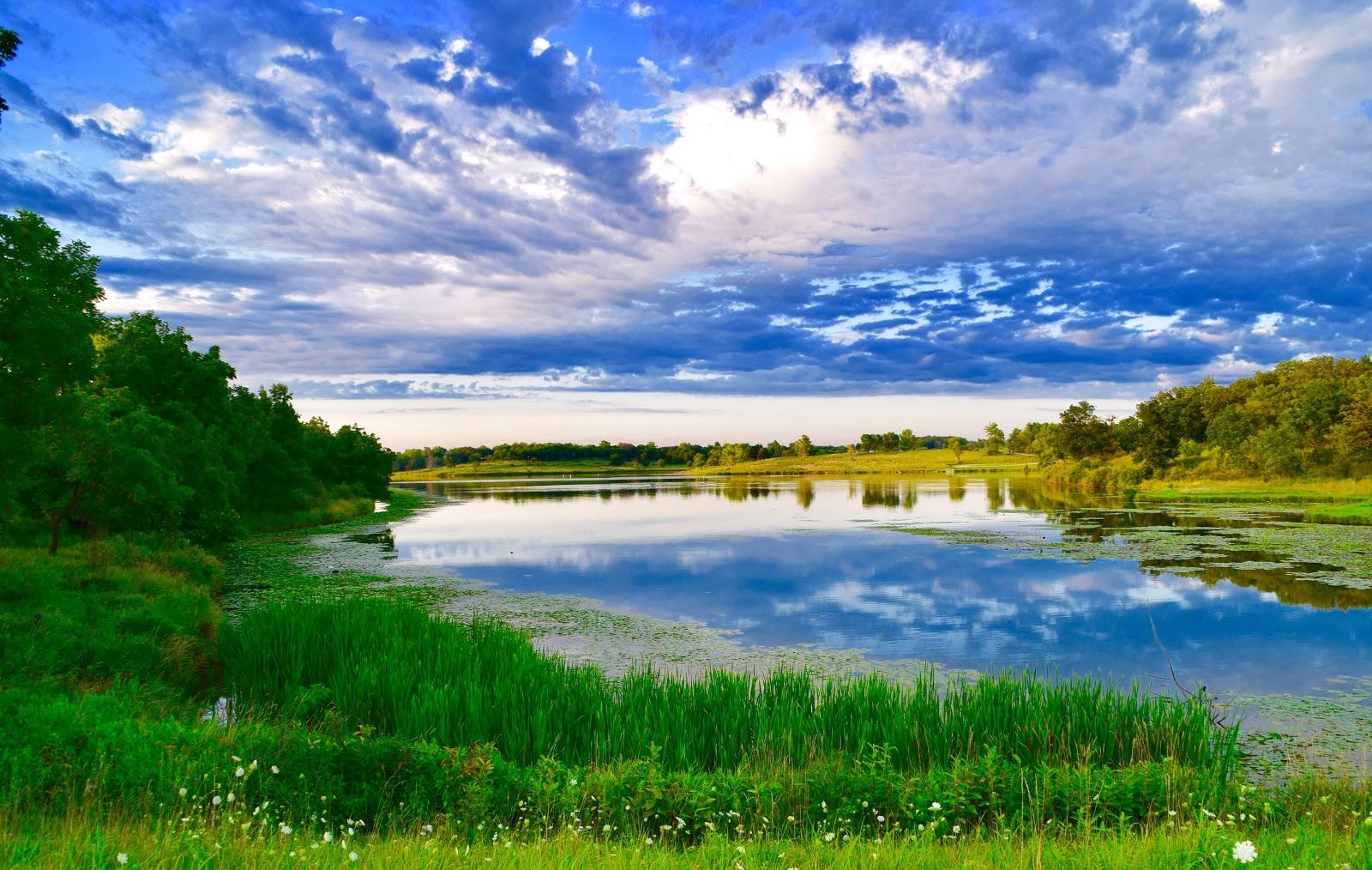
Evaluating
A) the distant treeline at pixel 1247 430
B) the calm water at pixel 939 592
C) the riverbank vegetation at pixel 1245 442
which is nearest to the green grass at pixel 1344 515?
the riverbank vegetation at pixel 1245 442

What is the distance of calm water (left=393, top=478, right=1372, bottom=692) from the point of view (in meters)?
18.5

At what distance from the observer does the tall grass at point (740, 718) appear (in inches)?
419

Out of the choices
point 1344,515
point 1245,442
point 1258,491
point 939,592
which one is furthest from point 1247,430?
point 939,592

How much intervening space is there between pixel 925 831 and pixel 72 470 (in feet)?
79.8

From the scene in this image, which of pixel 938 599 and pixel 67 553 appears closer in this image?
pixel 67 553

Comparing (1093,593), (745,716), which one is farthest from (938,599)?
(745,716)

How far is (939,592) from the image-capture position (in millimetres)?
27047

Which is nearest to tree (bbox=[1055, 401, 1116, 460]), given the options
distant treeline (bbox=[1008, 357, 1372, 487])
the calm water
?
distant treeline (bbox=[1008, 357, 1372, 487])

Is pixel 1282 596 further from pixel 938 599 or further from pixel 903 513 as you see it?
pixel 903 513

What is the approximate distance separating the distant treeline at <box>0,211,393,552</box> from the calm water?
10.7 m

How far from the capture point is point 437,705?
11.6 meters

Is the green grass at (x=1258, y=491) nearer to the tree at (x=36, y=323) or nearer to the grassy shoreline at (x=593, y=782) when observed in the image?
the grassy shoreline at (x=593, y=782)

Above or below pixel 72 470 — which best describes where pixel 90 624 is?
below

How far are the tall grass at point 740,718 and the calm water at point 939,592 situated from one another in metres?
5.91
